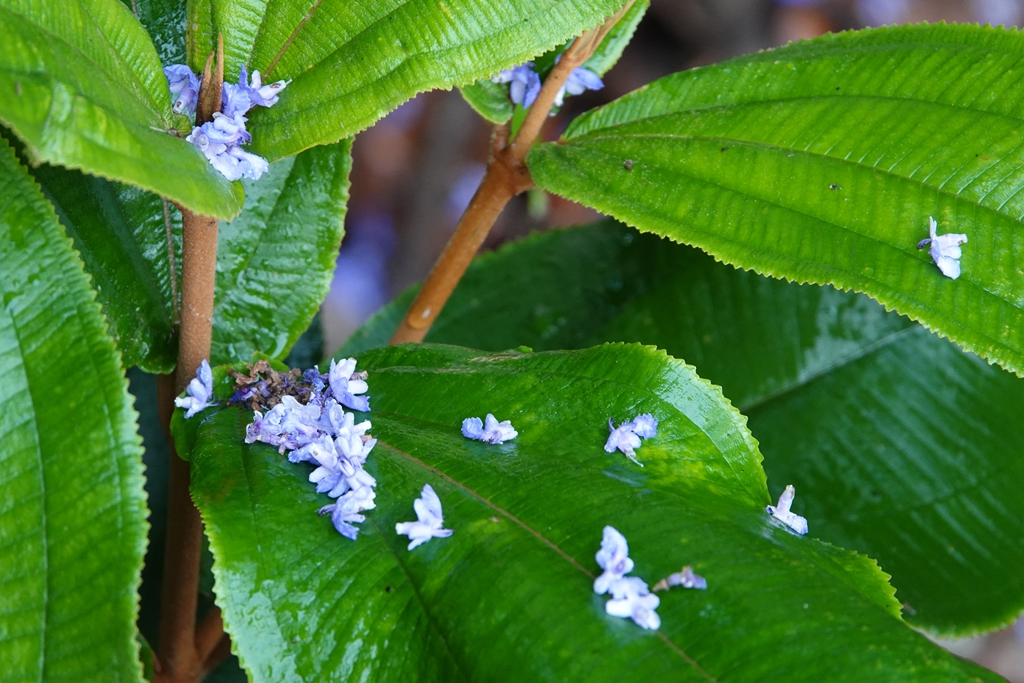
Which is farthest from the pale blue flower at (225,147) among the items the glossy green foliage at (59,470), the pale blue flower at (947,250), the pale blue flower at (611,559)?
the pale blue flower at (947,250)

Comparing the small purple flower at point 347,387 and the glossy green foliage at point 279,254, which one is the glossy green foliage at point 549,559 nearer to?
the small purple flower at point 347,387

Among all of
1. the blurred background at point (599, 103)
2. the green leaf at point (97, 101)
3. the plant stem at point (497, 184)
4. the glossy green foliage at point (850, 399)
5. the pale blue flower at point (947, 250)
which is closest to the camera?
the green leaf at point (97, 101)

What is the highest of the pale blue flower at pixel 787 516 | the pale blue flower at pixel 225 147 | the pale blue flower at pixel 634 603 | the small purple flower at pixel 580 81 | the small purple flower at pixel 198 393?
the small purple flower at pixel 580 81

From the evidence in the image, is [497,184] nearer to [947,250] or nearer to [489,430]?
[489,430]

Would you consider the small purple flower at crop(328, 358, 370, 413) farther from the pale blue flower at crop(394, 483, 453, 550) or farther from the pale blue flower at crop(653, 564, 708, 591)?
the pale blue flower at crop(653, 564, 708, 591)

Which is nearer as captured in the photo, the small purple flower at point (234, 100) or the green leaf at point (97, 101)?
the green leaf at point (97, 101)

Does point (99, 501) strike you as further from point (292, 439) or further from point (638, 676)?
point (638, 676)

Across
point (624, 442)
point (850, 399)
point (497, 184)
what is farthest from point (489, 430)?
point (850, 399)
